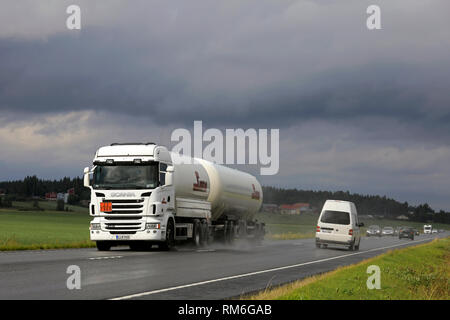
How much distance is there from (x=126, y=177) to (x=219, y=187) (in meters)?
8.38

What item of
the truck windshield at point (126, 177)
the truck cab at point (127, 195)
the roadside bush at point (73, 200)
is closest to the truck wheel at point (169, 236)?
the truck cab at point (127, 195)

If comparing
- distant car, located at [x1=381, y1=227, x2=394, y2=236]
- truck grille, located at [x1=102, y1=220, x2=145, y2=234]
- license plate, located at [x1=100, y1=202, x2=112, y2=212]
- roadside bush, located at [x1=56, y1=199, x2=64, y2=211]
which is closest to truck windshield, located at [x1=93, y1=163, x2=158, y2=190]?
license plate, located at [x1=100, y1=202, x2=112, y2=212]

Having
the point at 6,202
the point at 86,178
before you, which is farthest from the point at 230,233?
the point at 6,202

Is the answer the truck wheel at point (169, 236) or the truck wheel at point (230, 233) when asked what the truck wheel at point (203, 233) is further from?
the truck wheel at point (230, 233)

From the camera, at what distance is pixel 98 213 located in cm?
2473

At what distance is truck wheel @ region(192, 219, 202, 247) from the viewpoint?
2941 cm

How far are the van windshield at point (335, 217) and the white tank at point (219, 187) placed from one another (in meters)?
4.60

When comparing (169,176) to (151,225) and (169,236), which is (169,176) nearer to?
(151,225)

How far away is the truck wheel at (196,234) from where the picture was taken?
1158 inches
